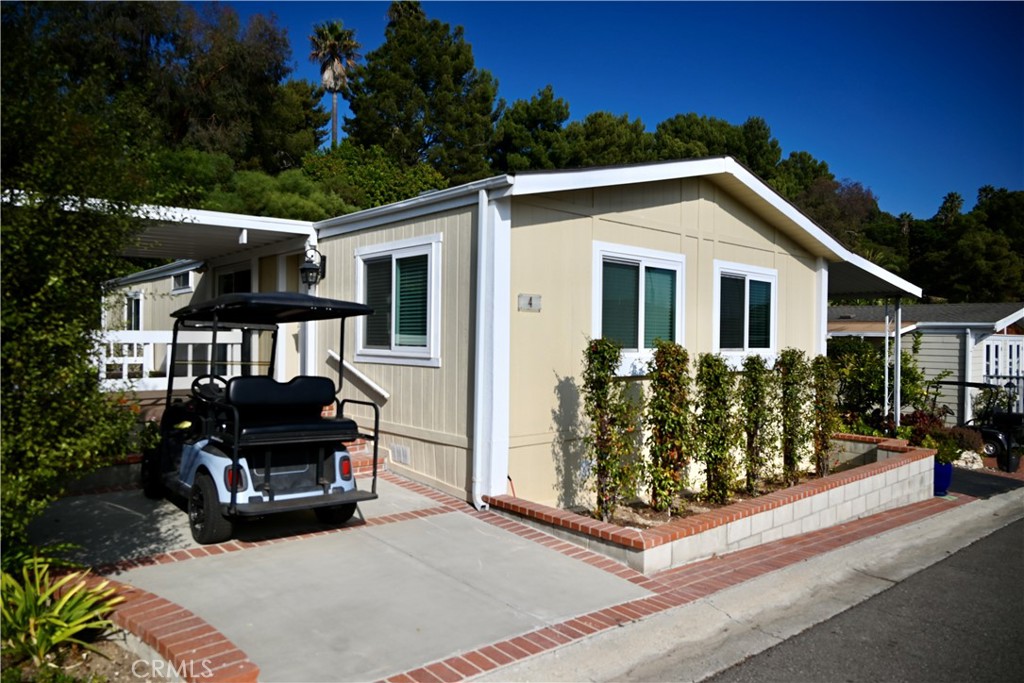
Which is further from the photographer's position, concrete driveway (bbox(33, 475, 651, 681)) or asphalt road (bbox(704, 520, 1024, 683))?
asphalt road (bbox(704, 520, 1024, 683))

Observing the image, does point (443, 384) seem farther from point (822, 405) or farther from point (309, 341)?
point (822, 405)

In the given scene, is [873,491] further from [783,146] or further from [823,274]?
[783,146]

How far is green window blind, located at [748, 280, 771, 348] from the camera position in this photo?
10086 mm

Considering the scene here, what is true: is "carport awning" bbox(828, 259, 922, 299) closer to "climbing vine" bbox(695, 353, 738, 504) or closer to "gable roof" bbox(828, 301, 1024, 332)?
"gable roof" bbox(828, 301, 1024, 332)

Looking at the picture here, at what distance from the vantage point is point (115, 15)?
2016 cm

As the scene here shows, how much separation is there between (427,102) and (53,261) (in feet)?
72.9

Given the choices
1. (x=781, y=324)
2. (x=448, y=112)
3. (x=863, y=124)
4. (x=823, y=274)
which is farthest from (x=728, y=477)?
(x=448, y=112)

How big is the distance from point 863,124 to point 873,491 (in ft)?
25.2

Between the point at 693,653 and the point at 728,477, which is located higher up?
the point at 728,477

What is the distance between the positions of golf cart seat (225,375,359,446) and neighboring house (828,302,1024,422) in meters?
14.0

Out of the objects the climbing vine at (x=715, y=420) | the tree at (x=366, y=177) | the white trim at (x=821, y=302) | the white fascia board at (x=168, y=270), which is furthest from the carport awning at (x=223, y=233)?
the tree at (x=366, y=177)

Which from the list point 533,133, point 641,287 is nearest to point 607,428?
point 641,287

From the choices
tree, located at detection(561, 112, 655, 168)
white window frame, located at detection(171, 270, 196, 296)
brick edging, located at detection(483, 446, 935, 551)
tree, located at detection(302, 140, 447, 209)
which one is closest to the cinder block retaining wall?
brick edging, located at detection(483, 446, 935, 551)

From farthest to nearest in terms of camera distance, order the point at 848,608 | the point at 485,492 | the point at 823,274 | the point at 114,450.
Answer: the point at 823,274
the point at 485,492
the point at 848,608
the point at 114,450
